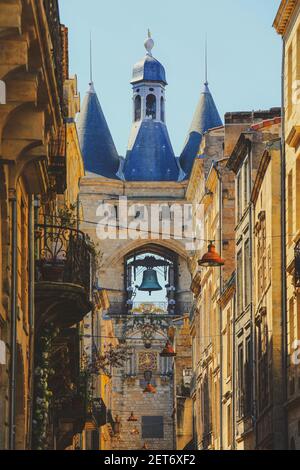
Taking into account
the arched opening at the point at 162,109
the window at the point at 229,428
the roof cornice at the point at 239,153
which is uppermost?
the arched opening at the point at 162,109

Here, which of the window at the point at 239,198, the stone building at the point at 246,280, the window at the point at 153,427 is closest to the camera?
the stone building at the point at 246,280

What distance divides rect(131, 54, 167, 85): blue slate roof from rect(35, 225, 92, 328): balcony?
8553 cm

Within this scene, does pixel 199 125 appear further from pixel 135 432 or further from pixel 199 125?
pixel 135 432

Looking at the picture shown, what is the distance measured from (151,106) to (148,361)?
61.6ft

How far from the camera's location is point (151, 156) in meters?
116

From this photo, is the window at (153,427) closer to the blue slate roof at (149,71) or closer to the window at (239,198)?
the blue slate roof at (149,71)

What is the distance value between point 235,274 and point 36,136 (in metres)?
25.2

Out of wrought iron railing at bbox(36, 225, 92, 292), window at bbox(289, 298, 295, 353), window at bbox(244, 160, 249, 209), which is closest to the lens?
wrought iron railing at bbox(36, 225, 92, 292)

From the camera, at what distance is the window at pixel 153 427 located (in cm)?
10888

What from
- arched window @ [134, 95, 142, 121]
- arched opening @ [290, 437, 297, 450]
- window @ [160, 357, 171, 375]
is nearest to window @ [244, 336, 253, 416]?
arched opening @ [290, 437, 297, 450]

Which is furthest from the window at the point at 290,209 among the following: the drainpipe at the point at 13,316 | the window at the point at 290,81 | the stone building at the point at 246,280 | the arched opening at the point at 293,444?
the drainpipe at the point at 13,316

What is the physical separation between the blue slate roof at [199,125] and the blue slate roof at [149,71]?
3.85 meters

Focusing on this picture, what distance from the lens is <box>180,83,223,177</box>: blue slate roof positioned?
114 metres

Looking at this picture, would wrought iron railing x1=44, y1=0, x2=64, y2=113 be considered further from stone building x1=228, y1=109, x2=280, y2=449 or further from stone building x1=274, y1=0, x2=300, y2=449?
stone building x1=228, y1=109, x2=280, y2=449
